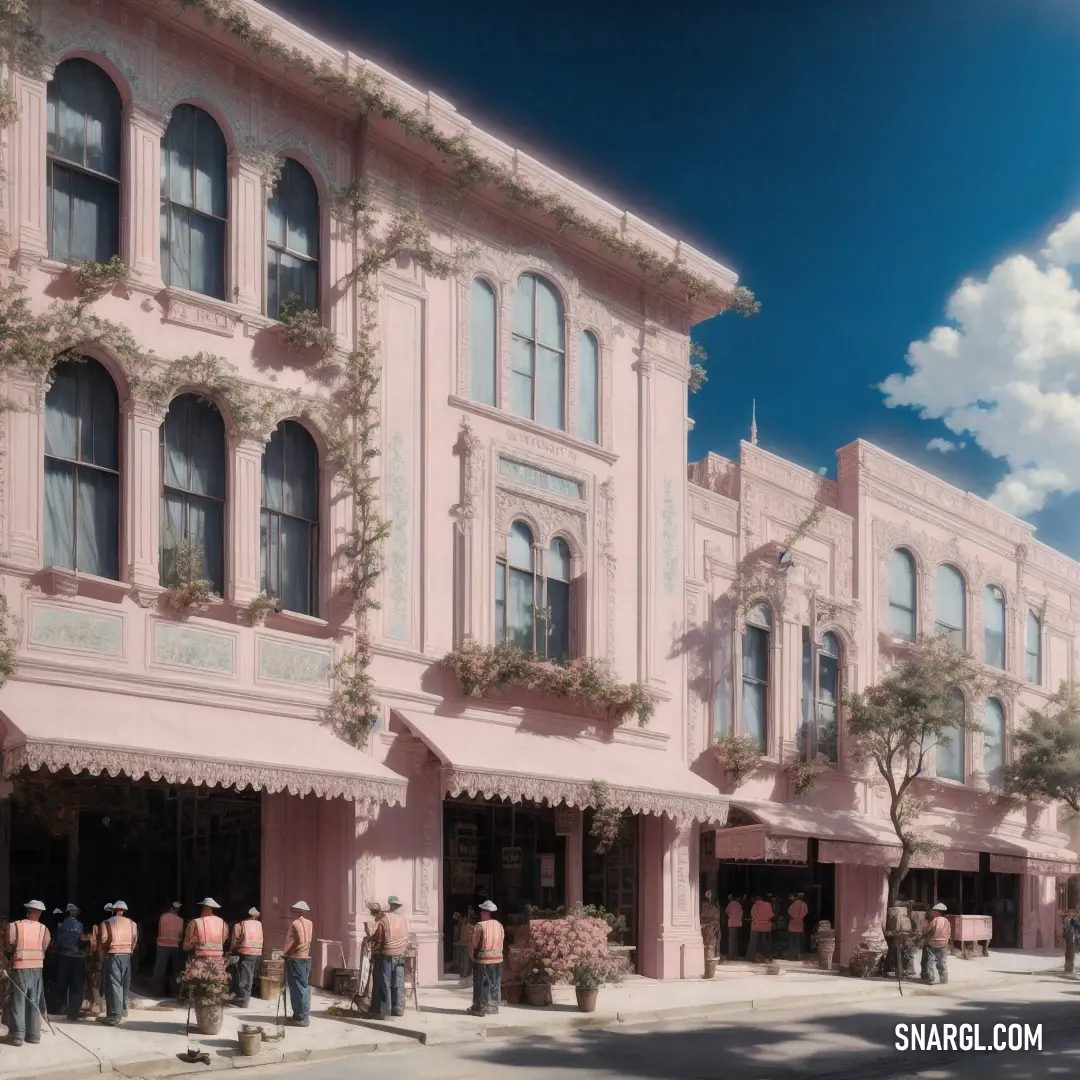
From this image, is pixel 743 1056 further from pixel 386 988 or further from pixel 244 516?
pixel 244 516

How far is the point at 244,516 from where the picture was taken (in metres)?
21.4

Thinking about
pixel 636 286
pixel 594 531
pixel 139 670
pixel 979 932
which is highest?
pixel 636 286

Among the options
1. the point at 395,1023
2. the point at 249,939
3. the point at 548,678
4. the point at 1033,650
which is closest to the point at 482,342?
the point at 548,678

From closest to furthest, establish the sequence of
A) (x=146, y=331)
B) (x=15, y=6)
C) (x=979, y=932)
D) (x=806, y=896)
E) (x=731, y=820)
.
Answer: (x=15, y=6) → (x=146, y=331) → (x=731, y=820) → (x=806, y=896) → (x=979, y=932)

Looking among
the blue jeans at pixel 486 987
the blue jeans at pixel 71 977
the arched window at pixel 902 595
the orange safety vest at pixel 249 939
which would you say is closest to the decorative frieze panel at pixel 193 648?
the orange safety vest at pixel 249 939

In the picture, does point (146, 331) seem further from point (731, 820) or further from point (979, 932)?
point (979, 932)

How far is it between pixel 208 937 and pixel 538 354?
38.4ft

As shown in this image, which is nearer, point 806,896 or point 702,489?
point 702,489

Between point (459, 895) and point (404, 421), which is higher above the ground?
point (404, 421)

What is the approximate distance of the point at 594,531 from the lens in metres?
26.7

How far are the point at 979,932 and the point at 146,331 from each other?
2213 centimetres

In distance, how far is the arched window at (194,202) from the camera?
2122 cm

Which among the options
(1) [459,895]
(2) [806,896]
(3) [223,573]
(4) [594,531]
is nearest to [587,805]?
(1) [459,895]

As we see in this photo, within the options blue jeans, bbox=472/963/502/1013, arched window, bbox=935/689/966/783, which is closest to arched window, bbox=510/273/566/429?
blue jeans, bbox=472/963/502/1013
